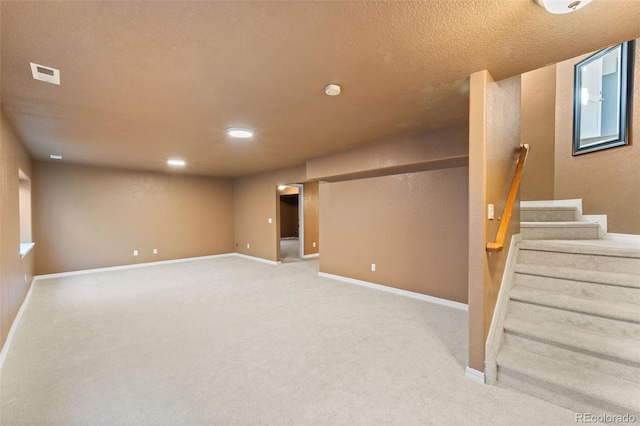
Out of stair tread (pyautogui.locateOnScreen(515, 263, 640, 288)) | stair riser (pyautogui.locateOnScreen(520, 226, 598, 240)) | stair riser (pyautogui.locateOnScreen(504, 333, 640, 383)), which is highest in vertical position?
stair riser (pyautogui.locateOnScreen(520, 226, 598, 240))

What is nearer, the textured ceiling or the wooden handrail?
the textured ceiling

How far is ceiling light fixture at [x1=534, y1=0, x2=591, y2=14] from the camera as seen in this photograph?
137 centimetres

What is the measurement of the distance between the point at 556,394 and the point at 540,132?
159 inches

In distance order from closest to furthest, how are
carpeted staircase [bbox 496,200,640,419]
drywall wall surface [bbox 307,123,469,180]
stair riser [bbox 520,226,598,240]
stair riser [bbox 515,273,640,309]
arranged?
carpeted staircase [bbox 496,200,640,419] → stair riser [bbox 515,273,640,309] → stair riser [bbox 520,226,598,240] → drywall wall surface [bbox 307,123,469,180]

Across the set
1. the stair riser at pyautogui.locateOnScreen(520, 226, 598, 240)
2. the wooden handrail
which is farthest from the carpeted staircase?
the wooden handrail

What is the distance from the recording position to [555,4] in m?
1.39

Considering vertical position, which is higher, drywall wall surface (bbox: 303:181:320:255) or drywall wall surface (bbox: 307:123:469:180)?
drywall wall surface (bbox: 307:123:469:180)

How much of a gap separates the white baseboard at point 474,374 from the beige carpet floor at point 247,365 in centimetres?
6

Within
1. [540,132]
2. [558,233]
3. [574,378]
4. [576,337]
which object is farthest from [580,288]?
[540,132]

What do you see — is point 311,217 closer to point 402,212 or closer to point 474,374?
point 402,212

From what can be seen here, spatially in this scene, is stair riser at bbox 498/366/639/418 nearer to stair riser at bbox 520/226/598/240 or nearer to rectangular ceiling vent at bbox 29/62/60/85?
stair riser at bbox 520/226/598/240

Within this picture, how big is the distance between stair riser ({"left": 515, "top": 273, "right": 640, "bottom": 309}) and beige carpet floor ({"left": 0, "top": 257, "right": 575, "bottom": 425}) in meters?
Result: 0.86

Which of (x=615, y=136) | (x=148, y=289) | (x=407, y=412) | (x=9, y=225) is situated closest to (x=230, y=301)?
(x=148, y=289)

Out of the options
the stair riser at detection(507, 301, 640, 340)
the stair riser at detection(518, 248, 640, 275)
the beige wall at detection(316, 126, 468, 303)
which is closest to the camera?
the stair riser at detection(507, 301, 640, 340)
